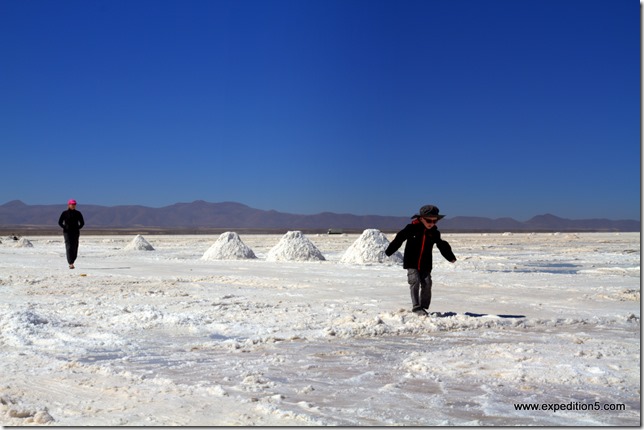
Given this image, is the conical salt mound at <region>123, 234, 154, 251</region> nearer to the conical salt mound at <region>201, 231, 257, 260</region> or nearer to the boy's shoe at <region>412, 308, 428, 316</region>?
the conical salt mound at <region>201, 231, 257, 260</region>

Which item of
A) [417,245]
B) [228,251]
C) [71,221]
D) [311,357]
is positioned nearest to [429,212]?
[417,245]

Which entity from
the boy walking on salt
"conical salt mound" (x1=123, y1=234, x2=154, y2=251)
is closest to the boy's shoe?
the boy walking on salt

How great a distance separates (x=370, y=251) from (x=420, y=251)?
10.5 meters

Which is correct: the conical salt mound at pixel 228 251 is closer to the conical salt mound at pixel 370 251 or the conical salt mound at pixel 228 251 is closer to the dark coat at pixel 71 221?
the conical salt mound at pixel 370 251

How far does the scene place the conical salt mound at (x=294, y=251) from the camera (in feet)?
62.3

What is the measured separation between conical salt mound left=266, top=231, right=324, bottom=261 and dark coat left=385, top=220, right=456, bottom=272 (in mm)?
A: 11412

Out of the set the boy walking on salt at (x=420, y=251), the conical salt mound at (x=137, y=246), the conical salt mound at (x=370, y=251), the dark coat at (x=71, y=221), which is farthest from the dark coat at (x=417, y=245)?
the conical salt mound at (x=137, y=246)

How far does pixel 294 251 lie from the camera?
19078 mm

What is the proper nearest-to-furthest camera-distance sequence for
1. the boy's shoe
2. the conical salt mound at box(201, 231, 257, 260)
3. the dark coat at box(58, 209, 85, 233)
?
the boy's shoe → the dark coat at box(58, 209, 85, 233) → the conical salt mound at box(201, 231, 257, 260)

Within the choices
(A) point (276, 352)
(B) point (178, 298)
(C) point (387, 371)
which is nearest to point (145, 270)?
(B) point (178, 298)

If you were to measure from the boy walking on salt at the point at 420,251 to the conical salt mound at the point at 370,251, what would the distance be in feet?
33.2

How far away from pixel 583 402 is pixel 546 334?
2.57 metres

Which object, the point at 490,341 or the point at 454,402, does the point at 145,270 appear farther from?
the point at 454,402

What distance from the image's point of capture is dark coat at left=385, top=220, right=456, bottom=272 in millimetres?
7535
